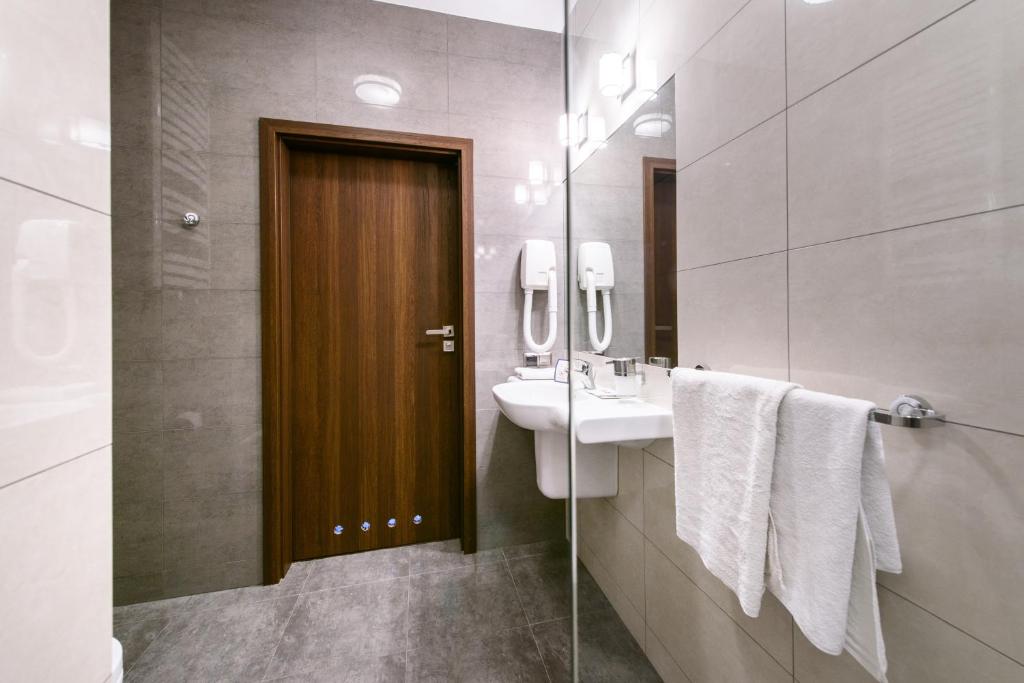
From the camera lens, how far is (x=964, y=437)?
46 cm

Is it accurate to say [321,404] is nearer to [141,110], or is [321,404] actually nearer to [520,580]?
[520,580]

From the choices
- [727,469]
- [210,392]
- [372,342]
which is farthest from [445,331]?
[727,469]

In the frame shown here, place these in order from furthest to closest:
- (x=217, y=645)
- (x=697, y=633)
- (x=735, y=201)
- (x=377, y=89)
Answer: (x=377, y=89) → (x=217, y=645) → (x=697, y=633) → (x=735, y=201)

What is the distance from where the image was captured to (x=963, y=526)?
463 mm

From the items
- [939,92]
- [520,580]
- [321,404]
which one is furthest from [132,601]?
[939,92]

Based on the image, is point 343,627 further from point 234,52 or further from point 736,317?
point 234,52

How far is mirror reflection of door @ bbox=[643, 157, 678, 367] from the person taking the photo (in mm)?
934

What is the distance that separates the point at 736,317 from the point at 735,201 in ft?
0.75

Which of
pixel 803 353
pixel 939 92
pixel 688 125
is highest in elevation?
pixel 688 125

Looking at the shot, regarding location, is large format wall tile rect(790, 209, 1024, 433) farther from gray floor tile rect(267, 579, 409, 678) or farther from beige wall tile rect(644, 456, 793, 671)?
gray floor tile rect(267, 579, 409, 678)

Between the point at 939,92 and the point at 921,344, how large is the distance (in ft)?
0.97

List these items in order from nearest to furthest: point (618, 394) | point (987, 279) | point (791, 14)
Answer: point (987, 279), point (791, 14), point (618, 394)

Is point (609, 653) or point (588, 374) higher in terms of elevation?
point (588, 374)

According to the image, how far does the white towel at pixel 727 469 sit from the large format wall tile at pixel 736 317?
0.32 feet
